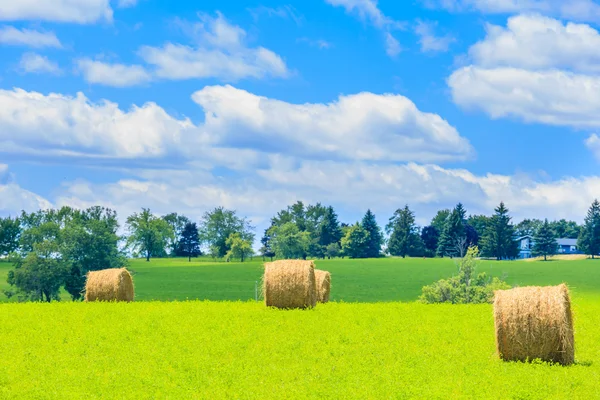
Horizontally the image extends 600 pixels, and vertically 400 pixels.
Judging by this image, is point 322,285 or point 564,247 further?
point 564,247

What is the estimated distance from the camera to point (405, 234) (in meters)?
150

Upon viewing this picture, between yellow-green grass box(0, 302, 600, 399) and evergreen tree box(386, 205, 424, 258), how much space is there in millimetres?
120388

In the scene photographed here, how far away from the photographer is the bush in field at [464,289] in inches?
1729

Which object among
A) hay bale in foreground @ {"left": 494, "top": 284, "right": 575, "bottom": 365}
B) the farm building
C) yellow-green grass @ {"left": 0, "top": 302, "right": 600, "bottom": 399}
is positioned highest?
the farm building

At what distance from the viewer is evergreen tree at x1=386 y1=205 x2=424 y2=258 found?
149 m

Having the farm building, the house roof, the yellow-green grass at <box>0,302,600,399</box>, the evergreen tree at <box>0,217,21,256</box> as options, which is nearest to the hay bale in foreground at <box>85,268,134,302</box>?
the yellow-green grass at <box>0,302,600,399</box>

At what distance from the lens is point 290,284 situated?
28484 mm

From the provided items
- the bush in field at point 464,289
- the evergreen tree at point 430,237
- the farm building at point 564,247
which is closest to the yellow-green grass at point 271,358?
the bush in field at point 464,289

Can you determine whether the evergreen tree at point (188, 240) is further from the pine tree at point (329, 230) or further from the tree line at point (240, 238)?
the pine tree at point (329, 230)

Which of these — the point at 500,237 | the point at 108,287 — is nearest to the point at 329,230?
the point at 500,237

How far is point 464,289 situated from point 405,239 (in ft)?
346

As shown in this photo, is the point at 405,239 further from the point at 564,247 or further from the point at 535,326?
the point at 535,326

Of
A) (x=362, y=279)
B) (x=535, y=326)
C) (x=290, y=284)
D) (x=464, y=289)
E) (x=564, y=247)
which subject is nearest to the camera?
(x=535, y=326)

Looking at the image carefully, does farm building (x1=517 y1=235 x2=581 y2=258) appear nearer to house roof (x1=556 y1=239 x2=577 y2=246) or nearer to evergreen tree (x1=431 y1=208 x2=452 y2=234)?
house roof (x1=556 y1=239 x2=577 y2=246)
